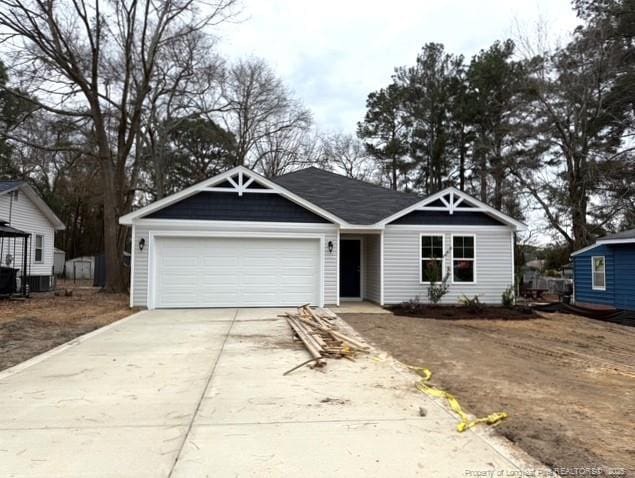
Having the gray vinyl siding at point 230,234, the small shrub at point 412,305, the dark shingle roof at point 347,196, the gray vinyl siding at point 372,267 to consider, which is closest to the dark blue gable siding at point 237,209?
the gray vinyl siding at point 230,234

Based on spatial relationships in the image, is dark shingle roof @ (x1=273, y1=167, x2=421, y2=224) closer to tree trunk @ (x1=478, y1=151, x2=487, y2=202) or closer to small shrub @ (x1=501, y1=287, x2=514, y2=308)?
small shrub @ (x1=501, y1=287, x2=514, y2=308)

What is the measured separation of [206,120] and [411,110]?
531 inches

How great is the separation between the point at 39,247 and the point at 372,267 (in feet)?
51.1

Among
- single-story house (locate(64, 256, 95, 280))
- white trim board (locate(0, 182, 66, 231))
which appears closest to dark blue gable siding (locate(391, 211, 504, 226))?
white trim board (locate(0, 182, 66, 231))

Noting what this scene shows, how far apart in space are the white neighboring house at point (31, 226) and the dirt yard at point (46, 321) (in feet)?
13.9

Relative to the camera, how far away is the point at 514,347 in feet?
26.2

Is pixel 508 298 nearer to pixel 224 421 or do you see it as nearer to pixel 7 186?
pixel 224 421

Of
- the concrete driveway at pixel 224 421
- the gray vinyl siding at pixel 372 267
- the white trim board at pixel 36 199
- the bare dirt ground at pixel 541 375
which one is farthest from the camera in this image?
the white trim board at pixel 36 199

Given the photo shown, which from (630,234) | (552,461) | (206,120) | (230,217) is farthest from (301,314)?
(206,120)

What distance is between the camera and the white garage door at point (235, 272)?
41.4ft

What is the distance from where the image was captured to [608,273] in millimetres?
14523

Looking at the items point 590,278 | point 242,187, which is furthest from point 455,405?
point 590,278

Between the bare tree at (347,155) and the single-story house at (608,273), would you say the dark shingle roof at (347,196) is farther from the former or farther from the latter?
the bare tree at (347,155)

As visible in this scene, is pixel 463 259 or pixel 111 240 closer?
pixel 463 259
